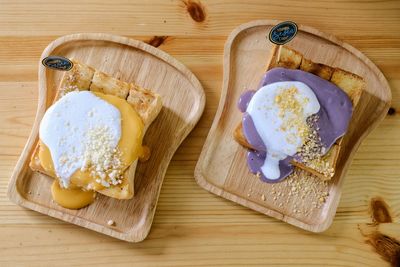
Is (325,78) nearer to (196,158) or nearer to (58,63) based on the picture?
(196,158)

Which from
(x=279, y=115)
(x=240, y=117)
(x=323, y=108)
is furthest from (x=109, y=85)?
(x=323, y=108)

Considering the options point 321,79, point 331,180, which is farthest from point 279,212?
point 321,79

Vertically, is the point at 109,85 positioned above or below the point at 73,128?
above

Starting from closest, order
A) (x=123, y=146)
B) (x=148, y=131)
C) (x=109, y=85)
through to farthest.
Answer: (x=123, y=146), (x=109, y=85), (x=148, y=131)

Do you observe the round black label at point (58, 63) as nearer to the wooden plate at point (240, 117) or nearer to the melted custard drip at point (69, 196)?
the melted custard drip at point (69, 196)

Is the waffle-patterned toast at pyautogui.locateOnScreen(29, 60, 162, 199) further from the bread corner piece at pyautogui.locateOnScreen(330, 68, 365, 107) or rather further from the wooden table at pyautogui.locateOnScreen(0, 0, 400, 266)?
the bread corner piece at pyautogui.locateOnScreen(330, 68, 365, 107)

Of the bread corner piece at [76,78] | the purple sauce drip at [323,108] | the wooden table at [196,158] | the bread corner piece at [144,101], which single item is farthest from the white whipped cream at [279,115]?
the bread corner piece at [76,78]
